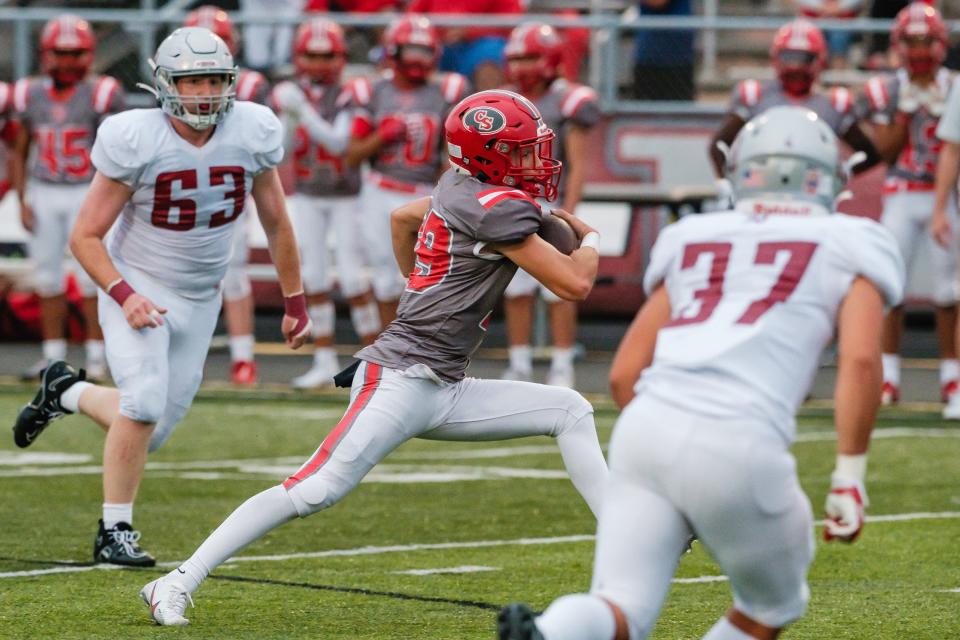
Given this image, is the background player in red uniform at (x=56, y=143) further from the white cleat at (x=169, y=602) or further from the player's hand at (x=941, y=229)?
the white cleat at (x=169, y=602)

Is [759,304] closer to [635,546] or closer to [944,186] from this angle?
[635,546]

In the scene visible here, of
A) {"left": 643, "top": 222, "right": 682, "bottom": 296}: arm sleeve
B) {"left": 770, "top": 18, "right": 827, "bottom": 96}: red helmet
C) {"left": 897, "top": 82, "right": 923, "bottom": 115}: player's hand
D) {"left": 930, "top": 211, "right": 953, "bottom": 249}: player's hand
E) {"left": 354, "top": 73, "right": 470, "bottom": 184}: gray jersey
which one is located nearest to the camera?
{"left": 643, "top": 222, "right": 682, "bottom": 296}: arm sleeve

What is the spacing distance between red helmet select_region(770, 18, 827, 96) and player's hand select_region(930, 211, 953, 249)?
105 centimetres

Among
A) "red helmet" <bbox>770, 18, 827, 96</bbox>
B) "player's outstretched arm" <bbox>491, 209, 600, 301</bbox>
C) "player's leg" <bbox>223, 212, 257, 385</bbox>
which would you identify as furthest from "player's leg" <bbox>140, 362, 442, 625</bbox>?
"player's leg" <bbox>223, 212, 257, 385</bbox>

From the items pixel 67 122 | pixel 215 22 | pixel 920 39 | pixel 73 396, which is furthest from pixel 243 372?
pixel 73 396

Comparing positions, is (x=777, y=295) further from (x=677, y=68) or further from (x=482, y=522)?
(x=677, y=68)

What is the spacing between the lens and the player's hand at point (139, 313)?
562cm

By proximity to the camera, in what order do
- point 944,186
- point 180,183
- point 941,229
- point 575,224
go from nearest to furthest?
point 575,224
point 180,183
point 944,186
point 941,229

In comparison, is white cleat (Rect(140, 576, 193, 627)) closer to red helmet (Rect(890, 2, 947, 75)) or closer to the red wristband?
the red wristband

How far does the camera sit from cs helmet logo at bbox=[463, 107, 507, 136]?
194 inches

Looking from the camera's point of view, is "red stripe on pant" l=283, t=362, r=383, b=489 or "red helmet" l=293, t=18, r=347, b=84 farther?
"red helmet" l=293, t=18, r=347, b=84

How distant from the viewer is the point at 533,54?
439 inches

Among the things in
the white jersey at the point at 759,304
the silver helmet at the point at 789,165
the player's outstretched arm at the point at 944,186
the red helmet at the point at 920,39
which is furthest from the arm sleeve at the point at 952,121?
the white jersey at the point at 759,304

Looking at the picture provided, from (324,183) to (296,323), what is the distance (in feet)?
18.6
